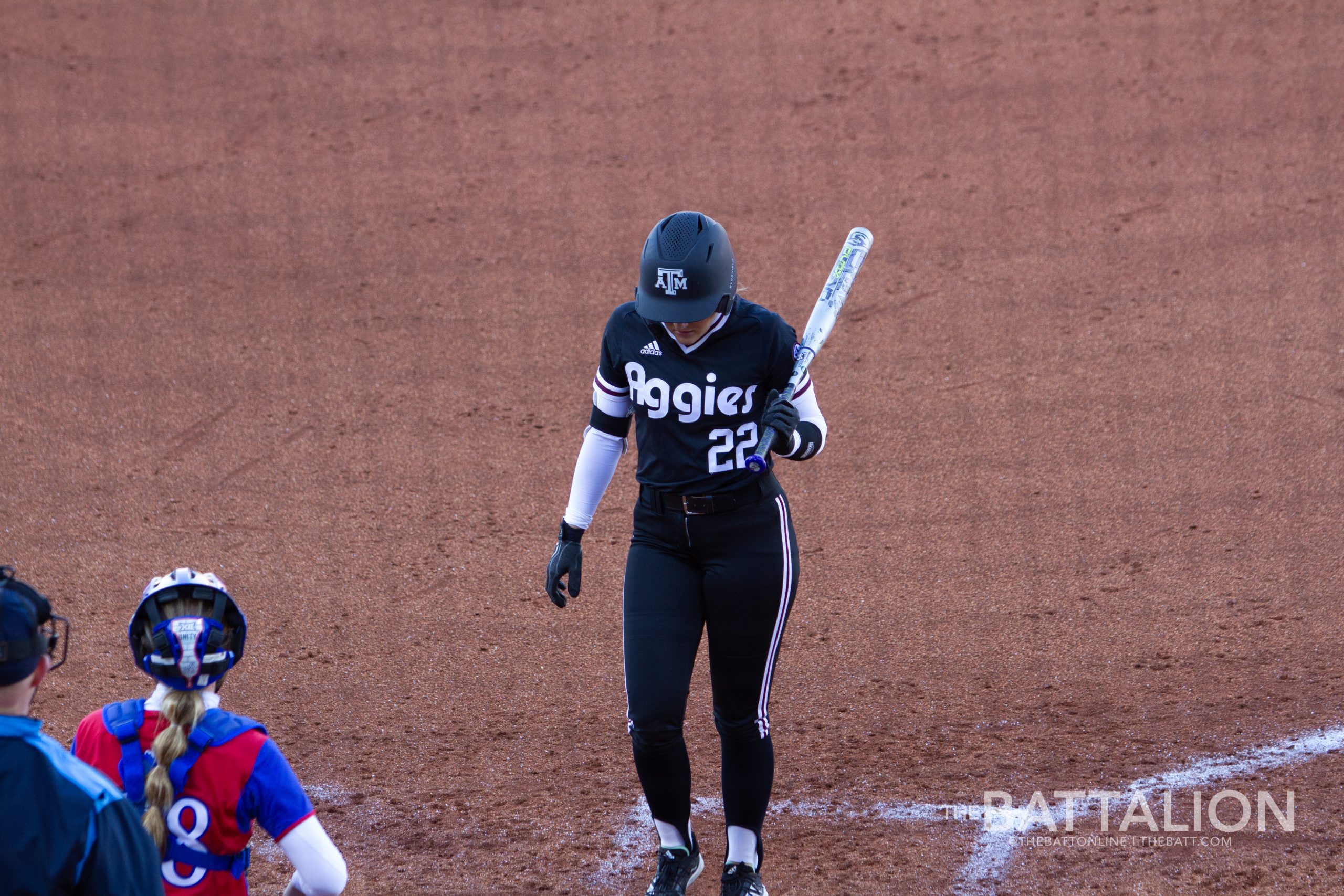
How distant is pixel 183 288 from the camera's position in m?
6.92

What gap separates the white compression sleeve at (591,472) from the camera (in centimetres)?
327

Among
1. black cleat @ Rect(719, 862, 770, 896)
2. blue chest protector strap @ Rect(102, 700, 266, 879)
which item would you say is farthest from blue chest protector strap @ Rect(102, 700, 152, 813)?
black cleat @ Rect(719, 862, 770, 896)

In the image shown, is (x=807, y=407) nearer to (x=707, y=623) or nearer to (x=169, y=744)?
(x=707, y=623)

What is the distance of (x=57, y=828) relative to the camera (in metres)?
1.63

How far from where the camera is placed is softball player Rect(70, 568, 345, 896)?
205 centimetres

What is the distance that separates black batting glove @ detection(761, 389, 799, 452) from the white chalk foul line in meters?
1.29

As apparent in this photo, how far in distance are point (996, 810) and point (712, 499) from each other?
4.60 feet

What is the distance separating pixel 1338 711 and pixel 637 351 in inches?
104

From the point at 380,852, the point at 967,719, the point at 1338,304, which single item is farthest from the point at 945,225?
the point at 380,852

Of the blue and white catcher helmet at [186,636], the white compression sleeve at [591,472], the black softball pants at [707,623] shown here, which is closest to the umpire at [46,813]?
the blue and white catcher helmet at [186,636]

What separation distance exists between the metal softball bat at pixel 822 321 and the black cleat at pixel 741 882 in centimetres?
101

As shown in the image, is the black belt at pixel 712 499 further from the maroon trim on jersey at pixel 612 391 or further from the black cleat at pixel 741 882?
the black cleat at pixel 741 882

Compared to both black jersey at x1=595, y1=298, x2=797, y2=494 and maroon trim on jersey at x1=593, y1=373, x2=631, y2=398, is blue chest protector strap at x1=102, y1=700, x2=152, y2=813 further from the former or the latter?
maroon trim on jersey at x1=593, y1=373, x2=631, y2=398

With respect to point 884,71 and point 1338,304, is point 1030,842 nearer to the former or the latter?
point 1338,304
